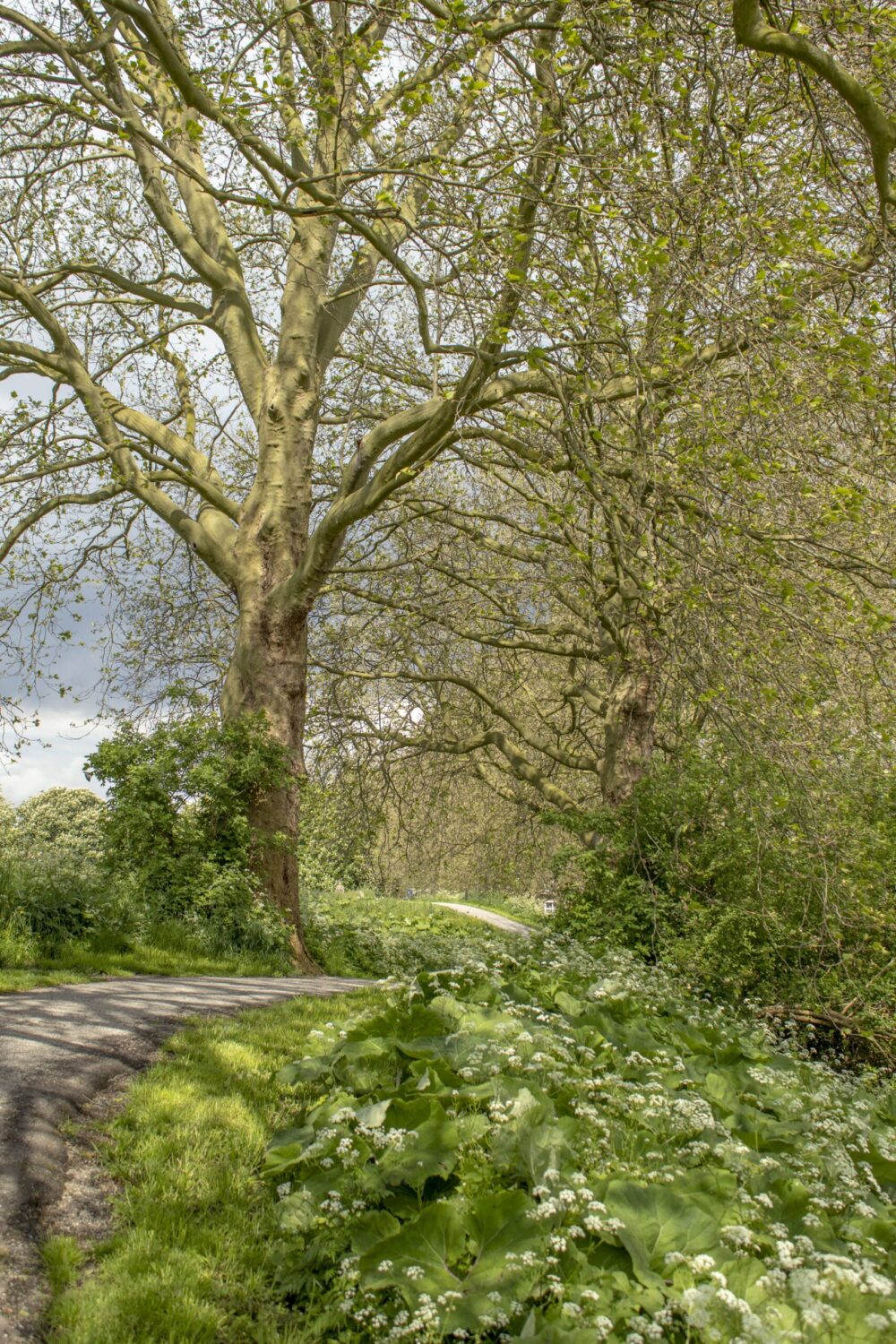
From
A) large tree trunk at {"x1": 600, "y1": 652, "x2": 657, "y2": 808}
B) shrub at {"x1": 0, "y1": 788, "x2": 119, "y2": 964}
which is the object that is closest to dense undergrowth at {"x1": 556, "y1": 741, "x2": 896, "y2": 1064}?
large tree trunk at {"x1": 600, "y1": 652, "x2": 657, "y2": 808}

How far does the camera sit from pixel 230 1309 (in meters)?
3.19

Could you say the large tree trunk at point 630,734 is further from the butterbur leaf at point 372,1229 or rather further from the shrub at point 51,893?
the butterbur leaf at point 372,1229

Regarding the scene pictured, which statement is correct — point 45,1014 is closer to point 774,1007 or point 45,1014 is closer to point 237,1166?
point 237,1166

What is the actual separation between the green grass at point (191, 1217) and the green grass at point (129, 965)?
237cm

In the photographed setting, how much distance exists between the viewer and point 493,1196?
9.98 ft

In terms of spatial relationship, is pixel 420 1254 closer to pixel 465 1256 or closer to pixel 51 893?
pixel 465 1256

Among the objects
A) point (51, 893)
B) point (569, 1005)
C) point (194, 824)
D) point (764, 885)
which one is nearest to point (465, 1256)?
point (569, 1005)

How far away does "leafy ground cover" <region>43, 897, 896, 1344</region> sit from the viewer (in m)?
2.68

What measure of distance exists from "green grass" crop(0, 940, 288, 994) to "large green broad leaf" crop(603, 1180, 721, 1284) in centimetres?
532

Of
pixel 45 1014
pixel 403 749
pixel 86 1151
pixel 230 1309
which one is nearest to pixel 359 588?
pixel 403 749

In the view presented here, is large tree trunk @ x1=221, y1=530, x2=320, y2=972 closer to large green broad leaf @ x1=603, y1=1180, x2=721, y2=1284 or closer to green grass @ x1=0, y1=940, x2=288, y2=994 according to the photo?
green grass @ x1=0, y1=940, x2=288, y2=994

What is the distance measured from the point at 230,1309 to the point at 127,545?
42.7ft

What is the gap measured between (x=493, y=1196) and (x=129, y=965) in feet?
21.6

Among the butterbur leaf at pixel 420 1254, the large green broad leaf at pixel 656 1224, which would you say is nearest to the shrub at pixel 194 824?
the butterbur leaf at pixel 420 1254
